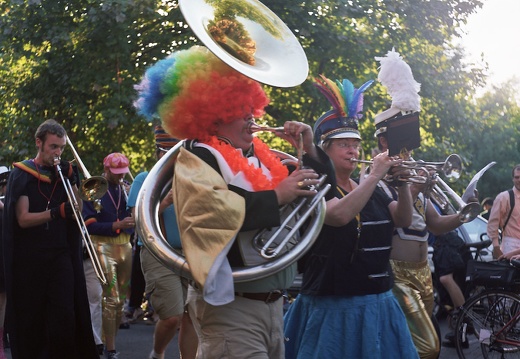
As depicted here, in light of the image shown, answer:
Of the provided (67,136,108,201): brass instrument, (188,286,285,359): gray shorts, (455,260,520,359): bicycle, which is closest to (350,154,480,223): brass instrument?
(188,286,285,359): gray shorts

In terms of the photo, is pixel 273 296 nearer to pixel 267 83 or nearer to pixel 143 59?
pixel 267 83

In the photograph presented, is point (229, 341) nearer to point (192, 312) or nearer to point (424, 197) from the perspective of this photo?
point (192, 312)

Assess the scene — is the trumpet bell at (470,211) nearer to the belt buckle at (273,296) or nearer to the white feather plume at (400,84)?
the white feather plume at (400,84)

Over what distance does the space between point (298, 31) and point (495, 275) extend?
692 centimetres

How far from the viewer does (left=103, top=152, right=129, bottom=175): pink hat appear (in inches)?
340

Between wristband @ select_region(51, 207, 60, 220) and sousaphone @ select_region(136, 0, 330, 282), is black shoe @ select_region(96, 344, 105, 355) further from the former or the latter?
sousaphone @ select_region(136, 0, 330, 282)

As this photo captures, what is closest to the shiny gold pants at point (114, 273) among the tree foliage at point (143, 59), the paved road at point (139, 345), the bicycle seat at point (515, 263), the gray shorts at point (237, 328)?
the paved road at point (139, 345)

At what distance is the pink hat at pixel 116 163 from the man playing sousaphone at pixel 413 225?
3185 millimetres

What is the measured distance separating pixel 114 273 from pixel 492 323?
341 centimetres

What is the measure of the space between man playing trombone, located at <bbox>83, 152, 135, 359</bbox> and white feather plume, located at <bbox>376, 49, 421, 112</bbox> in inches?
136

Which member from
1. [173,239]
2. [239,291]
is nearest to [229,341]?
[239,291]

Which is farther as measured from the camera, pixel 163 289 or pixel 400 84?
pixel 163 289

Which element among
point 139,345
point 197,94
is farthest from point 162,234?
point 139,345

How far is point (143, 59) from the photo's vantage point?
1469 centimetres
